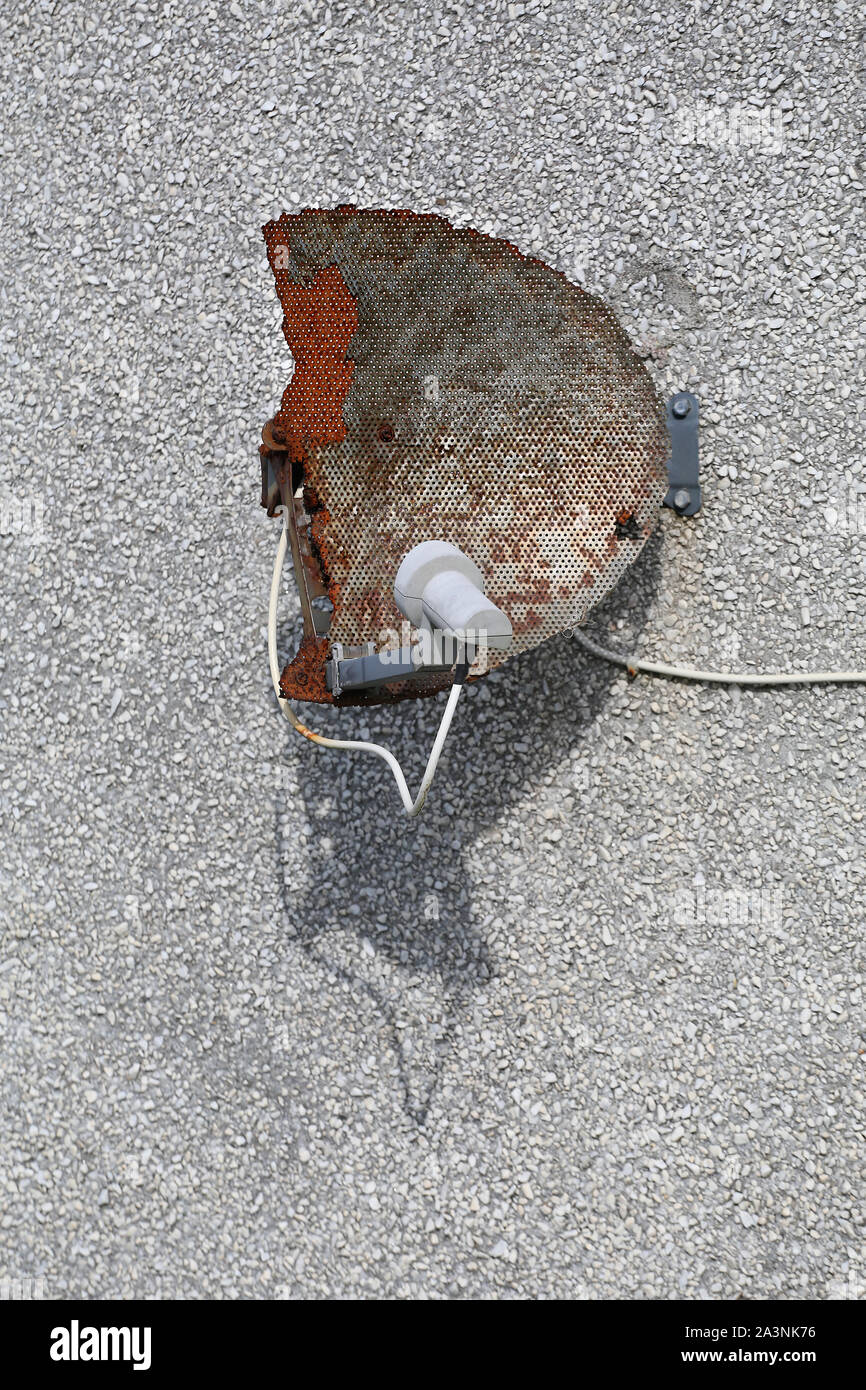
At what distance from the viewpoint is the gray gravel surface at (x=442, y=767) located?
1.41 metres

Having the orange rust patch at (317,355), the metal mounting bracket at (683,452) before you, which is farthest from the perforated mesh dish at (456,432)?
the metal mounting bracket at (683,452)

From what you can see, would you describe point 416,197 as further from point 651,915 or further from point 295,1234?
point 295,1234

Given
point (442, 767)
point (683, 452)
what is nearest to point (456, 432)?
point (683, 452)

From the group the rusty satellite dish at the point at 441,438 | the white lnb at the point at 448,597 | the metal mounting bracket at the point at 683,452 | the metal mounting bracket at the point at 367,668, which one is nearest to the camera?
the white lnb at the point at 448,597

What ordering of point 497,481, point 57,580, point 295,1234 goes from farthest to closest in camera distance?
point 57,580, point 295,1234, point 497,481

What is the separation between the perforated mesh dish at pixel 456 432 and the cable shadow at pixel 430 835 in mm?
175

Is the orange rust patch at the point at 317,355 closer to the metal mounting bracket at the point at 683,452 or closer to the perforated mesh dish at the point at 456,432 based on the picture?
the perforated mesh dish at the point at 456,432

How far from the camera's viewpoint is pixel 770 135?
145cm

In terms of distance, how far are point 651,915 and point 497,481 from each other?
620 mm

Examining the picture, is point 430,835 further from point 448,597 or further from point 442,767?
point 448,597

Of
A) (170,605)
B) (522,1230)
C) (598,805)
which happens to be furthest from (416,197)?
(522,1230)

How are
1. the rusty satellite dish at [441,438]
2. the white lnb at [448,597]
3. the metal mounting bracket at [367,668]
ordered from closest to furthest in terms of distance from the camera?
the white lnb at [448,597] < the metal mounting bracket at [367,668] < the rusty satellite dish at [441,438]

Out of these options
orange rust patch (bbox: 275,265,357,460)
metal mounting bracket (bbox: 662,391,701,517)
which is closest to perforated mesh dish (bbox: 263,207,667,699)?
orange rust patch (bbox: 275,265,357,460)

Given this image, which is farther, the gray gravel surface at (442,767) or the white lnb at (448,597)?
the gray gravel surface at (442,767)
